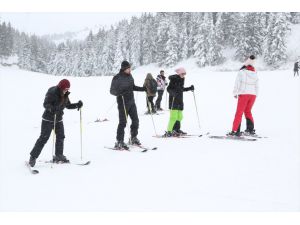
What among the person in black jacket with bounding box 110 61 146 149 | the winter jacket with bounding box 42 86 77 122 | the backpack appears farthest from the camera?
the backpack

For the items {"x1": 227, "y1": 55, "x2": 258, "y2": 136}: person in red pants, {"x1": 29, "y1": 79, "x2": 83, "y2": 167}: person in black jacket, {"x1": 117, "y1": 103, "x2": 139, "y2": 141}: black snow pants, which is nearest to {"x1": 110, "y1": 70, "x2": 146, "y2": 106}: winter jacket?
{"x1": 117, "y1": 103, "x2": 139, "y2": 141}: black snow pants

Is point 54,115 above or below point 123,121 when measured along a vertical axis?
above

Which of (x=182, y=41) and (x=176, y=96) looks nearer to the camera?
(x=176, y=96)

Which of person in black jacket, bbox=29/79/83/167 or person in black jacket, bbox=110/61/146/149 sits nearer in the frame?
person in black jacket, bbox=29/79/83/167

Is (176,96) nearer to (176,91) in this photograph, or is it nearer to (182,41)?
(176,91)

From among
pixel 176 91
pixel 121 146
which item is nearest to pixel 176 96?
pixel 176 91

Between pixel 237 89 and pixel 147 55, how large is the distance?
75633mm

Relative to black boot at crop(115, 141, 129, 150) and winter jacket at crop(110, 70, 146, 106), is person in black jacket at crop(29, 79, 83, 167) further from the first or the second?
black boot at crop(115, 141, 129, 150)

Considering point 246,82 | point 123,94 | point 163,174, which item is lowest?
point 163,174

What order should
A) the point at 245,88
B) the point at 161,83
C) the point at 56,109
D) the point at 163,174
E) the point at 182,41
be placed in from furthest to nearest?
the point at 182,41, the point at 161,83, the point at 245,88, the point at 56,109, the point at 163,174

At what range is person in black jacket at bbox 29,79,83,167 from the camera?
22.4ft

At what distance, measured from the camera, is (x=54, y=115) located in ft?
23.1

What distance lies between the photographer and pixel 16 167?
7324 millimetres

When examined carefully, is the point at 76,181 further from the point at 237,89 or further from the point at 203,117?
the point at 203,117
